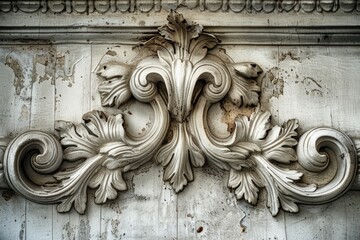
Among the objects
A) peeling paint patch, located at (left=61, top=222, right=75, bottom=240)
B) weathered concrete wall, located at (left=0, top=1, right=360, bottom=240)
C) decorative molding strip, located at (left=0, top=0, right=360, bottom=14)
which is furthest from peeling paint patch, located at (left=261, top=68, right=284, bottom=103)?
peeling paint patch, located at (left=61, top=222, right=75, bottom=240)

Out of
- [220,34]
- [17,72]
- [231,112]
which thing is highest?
[220,34]

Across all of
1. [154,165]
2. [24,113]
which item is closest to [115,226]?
[154,165]

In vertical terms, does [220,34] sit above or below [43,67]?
above

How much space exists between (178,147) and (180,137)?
0.03 meters

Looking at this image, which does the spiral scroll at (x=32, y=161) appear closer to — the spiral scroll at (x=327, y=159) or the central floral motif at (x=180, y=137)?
the central floral motif at (x=180, y=137)

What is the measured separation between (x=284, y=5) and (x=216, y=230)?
759 mm

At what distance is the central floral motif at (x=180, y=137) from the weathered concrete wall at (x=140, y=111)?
40mm

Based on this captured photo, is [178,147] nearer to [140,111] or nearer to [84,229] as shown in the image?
[140,111]

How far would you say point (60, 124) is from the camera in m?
1.86

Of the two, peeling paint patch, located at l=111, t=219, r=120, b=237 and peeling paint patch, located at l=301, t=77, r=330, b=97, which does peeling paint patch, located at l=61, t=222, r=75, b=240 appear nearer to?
peeling paint patch, located at l=111, t=219, r=120, b=237

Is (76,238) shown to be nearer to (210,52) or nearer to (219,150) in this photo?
(219,150)

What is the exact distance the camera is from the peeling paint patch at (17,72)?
1.92 m

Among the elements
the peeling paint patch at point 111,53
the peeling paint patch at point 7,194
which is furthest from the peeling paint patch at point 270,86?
the peeling paint patch at point 7,194

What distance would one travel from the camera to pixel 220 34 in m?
1.92
